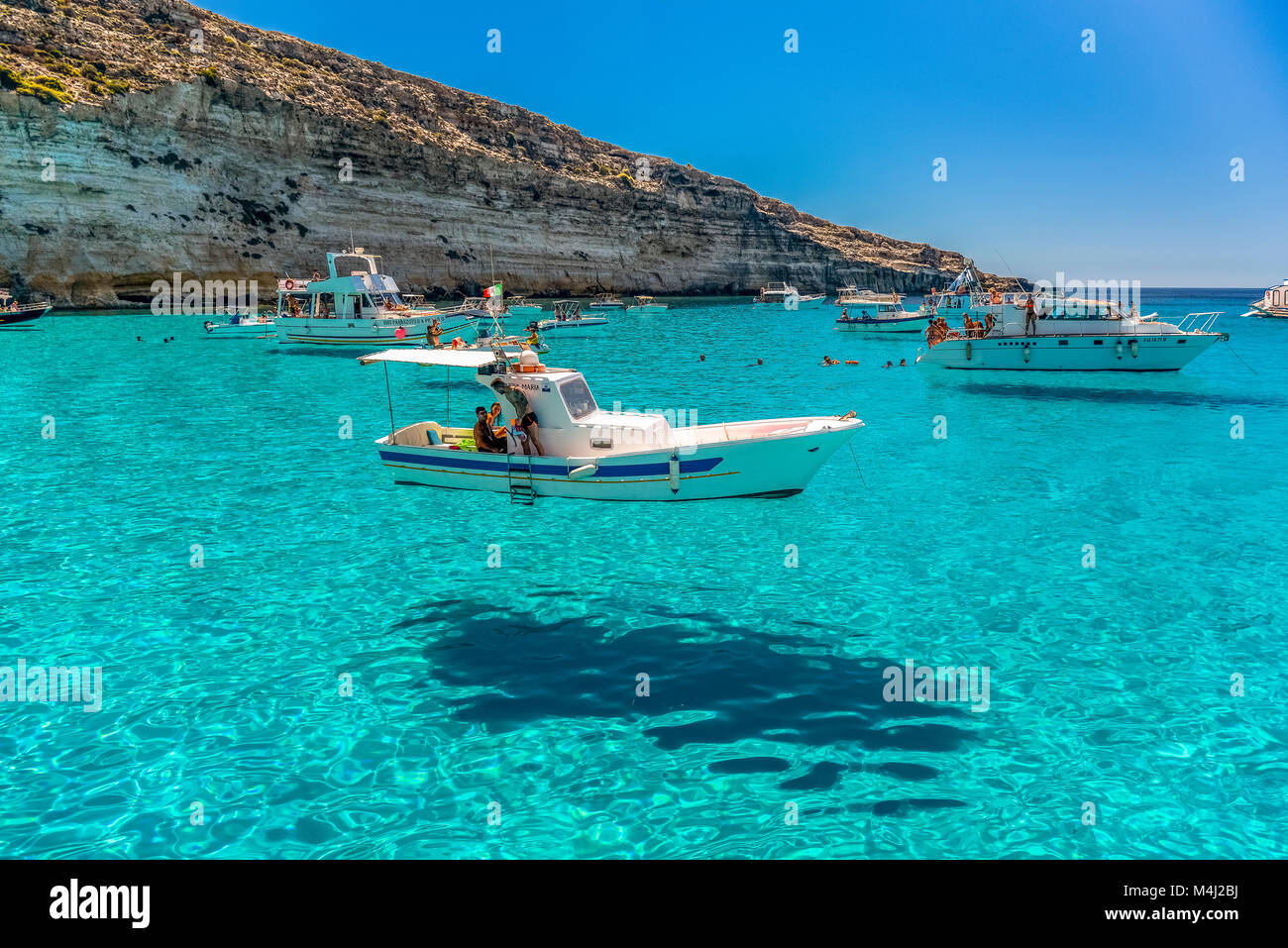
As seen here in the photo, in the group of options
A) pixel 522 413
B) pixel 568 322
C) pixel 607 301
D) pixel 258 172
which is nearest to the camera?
pixel 522 413

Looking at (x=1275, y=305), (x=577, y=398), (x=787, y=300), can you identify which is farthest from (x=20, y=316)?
(x=1275, y=305)

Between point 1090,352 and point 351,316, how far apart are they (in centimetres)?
4924

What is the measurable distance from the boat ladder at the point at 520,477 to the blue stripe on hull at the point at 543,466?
30mm

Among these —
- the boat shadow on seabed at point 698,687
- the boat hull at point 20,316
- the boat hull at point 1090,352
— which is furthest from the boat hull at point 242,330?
the boat shadow on seabed at point 698,687

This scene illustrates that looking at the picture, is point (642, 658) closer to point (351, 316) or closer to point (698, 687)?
point (698, 687)

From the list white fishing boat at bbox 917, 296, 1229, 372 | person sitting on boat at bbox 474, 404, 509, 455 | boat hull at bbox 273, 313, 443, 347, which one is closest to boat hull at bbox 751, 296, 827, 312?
white fishing boat at bbox 917, 296, 1229, 372

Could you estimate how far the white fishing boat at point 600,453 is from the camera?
14.8 m

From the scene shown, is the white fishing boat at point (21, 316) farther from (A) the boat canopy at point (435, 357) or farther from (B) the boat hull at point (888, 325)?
(B) the boat hull at point (888, 325)

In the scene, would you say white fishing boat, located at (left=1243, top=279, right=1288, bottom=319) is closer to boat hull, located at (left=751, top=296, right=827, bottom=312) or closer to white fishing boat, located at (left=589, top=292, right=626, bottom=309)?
boat hull, located at (left=751, top=296, right=827, bottom=312)

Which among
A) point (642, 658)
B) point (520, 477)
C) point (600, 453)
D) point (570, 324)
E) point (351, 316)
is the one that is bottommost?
point (642, 658)

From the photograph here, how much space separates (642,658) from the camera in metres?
10.8

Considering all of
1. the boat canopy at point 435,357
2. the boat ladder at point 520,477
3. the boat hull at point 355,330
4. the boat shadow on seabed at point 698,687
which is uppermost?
the boat hull at point 355,330

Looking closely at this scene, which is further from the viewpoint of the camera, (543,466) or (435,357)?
(435,357)
